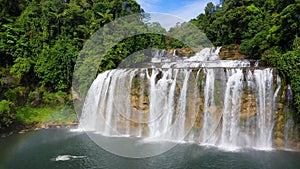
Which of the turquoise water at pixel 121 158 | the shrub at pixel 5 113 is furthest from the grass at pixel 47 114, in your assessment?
the turquoise water at pixel 121 158

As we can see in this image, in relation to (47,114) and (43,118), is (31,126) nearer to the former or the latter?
(43,118)

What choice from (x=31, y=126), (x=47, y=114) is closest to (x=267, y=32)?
(x=47, y=114)

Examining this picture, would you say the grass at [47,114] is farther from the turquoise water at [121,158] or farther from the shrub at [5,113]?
the turquoise water at [121,158]

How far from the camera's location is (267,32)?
1580 cm

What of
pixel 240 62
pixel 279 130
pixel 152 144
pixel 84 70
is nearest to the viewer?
pixel 279 130

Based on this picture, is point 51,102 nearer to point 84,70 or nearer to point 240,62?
point 84,70

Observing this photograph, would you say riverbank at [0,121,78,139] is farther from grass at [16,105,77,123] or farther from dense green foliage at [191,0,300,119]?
dense green foliage at [191,0,300,119]

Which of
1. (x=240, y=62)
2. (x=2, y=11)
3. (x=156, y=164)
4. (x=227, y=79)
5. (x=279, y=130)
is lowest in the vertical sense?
(x=156, y=164)

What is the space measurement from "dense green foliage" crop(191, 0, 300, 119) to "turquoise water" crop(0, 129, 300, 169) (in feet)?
8.55

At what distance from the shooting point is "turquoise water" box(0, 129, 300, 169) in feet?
29.8

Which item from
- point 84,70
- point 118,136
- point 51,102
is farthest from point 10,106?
point 118,136

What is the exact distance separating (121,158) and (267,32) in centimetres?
1225

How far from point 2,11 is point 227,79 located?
1669 centimetres

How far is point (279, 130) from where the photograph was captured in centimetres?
1073
